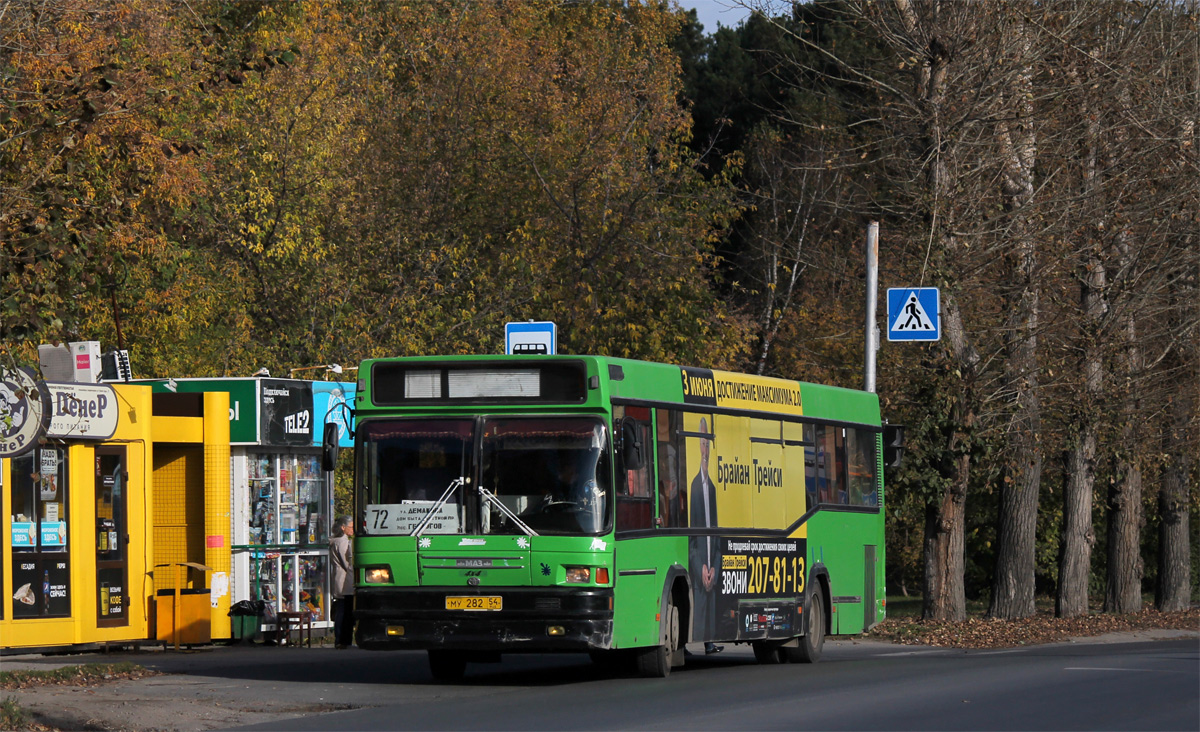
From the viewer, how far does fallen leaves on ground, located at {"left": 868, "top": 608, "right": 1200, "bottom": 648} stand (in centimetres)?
2344

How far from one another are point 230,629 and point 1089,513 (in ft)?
54.9

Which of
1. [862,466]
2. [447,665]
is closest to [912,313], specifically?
[862,466]

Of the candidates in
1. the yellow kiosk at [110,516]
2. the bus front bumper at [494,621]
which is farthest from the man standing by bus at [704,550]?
the yellow kiosk at [110,516]

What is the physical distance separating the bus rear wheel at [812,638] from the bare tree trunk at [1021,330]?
8.28 m

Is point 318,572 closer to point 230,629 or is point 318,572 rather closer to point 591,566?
point 230,629

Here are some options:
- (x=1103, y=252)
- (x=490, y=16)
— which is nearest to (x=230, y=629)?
(x=1103, y=252)

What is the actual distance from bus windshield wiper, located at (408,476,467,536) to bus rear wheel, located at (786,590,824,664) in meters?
5.25

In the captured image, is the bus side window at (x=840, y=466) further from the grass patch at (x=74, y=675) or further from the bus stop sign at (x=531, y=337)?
the grass patch at (x=74, y=675)

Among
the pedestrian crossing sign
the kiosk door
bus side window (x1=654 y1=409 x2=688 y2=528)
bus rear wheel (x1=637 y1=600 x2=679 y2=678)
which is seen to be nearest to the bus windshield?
bus side window (x1=654 y1=409 x2=688 y2=528)

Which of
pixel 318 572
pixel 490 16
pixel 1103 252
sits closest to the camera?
pixel 318 572

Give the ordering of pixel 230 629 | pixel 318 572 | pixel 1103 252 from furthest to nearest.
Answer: pixel 1103 252
pixel 318 572
pixel 230 629

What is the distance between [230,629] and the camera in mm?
22344

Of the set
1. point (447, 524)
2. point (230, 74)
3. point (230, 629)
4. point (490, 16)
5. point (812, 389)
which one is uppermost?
point (490, 16)

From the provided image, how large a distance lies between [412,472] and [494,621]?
1479 millimetres
